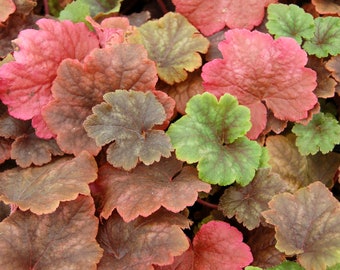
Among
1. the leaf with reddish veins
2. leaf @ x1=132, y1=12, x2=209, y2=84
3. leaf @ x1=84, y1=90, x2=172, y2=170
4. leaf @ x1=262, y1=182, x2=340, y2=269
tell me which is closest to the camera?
leaf @ x1=262, y1=182, x2=340, y2=269

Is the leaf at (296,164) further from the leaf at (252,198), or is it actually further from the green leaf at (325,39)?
the green leaf at (325,39)

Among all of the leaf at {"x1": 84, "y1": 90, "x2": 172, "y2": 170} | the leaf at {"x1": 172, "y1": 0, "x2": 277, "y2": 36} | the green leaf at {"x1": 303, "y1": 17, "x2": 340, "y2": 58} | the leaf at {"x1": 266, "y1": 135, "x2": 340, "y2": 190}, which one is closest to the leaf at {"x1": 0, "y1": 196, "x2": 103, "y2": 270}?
the leaf at {"x1": 84, "y1": 90, "x2": 172, "y2": 170}

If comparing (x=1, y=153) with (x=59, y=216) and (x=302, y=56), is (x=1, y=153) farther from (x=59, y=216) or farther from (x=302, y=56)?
(x=302, y=56)

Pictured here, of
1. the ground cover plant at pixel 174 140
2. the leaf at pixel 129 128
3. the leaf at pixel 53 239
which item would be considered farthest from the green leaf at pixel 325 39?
the leaf at pixel 53 239

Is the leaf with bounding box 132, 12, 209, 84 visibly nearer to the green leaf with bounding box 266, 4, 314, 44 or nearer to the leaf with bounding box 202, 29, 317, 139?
the leaf with bounding box 202, 29, 317, 139

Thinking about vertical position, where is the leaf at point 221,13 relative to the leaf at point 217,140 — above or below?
A: above

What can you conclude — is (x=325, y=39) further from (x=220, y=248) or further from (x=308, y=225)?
(x=220, y=248)
